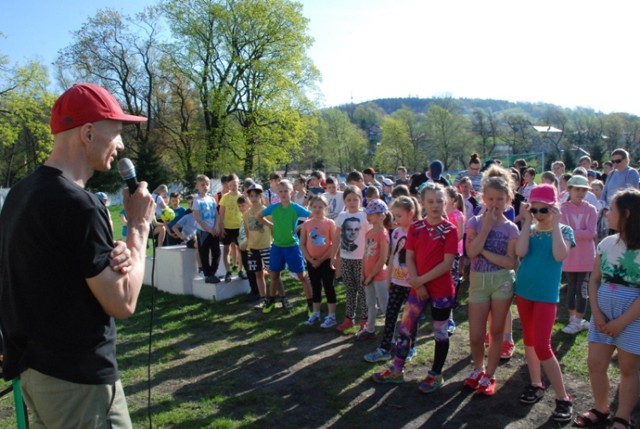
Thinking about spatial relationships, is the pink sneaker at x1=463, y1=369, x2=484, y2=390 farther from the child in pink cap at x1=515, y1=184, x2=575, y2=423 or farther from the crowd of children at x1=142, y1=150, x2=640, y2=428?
the child in pink cap at x1=515, y1=184, x2=575, y2=423

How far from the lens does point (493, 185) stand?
4164 mm

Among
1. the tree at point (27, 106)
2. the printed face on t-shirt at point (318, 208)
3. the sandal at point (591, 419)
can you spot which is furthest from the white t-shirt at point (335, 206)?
the tree at point (27, 106)

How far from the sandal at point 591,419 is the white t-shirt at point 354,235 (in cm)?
305

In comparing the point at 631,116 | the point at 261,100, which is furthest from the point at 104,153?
the point at 631,116

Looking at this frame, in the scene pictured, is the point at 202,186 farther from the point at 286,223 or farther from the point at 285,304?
the point at 285,304

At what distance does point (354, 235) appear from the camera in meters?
6.12

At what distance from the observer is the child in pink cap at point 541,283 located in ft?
12.6

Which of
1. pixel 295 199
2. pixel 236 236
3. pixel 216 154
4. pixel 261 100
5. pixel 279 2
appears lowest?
pixel 236 236

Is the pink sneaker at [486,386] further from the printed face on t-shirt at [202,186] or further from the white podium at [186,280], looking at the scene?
the printed face on t-shirt at [202,186]

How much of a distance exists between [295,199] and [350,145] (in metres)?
61.2

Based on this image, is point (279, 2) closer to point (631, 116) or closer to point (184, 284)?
point (184, 284)

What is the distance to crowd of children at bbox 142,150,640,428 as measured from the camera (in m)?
3.48

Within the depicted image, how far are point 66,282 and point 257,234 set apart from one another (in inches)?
232

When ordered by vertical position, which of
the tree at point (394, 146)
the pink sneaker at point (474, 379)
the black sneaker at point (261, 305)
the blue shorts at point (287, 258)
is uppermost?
the tree at point (394, 146)
